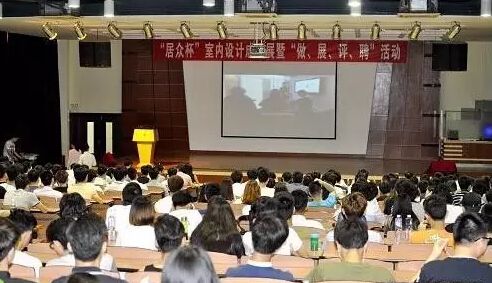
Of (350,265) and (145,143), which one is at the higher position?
(350,265)

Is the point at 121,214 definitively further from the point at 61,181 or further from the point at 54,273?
the point at 61,181

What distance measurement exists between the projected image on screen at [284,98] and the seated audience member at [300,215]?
11529 millimetres

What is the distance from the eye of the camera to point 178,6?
37.9 ft

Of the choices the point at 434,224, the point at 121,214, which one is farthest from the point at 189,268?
the point at 121,214

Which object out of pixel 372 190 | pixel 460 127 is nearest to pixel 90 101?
pixel 460 127

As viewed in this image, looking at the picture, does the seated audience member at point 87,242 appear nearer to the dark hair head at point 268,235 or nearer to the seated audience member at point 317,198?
the dark hair head at point 268,235

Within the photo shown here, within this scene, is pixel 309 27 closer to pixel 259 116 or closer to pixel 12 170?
pixel 259 116

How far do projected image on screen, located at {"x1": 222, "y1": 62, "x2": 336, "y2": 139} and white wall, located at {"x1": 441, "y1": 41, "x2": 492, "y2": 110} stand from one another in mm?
2661

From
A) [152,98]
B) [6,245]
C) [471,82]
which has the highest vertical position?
[471,82]

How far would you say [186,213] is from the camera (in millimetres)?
6238

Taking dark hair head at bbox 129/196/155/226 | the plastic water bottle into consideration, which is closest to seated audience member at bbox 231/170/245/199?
the plastic water bottle

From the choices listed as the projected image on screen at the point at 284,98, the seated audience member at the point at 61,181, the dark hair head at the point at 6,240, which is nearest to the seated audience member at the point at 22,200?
the seated audience member at the point at 61,181

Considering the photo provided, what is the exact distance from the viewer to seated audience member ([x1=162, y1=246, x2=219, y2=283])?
2625 mm

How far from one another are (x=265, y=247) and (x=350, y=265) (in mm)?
454
